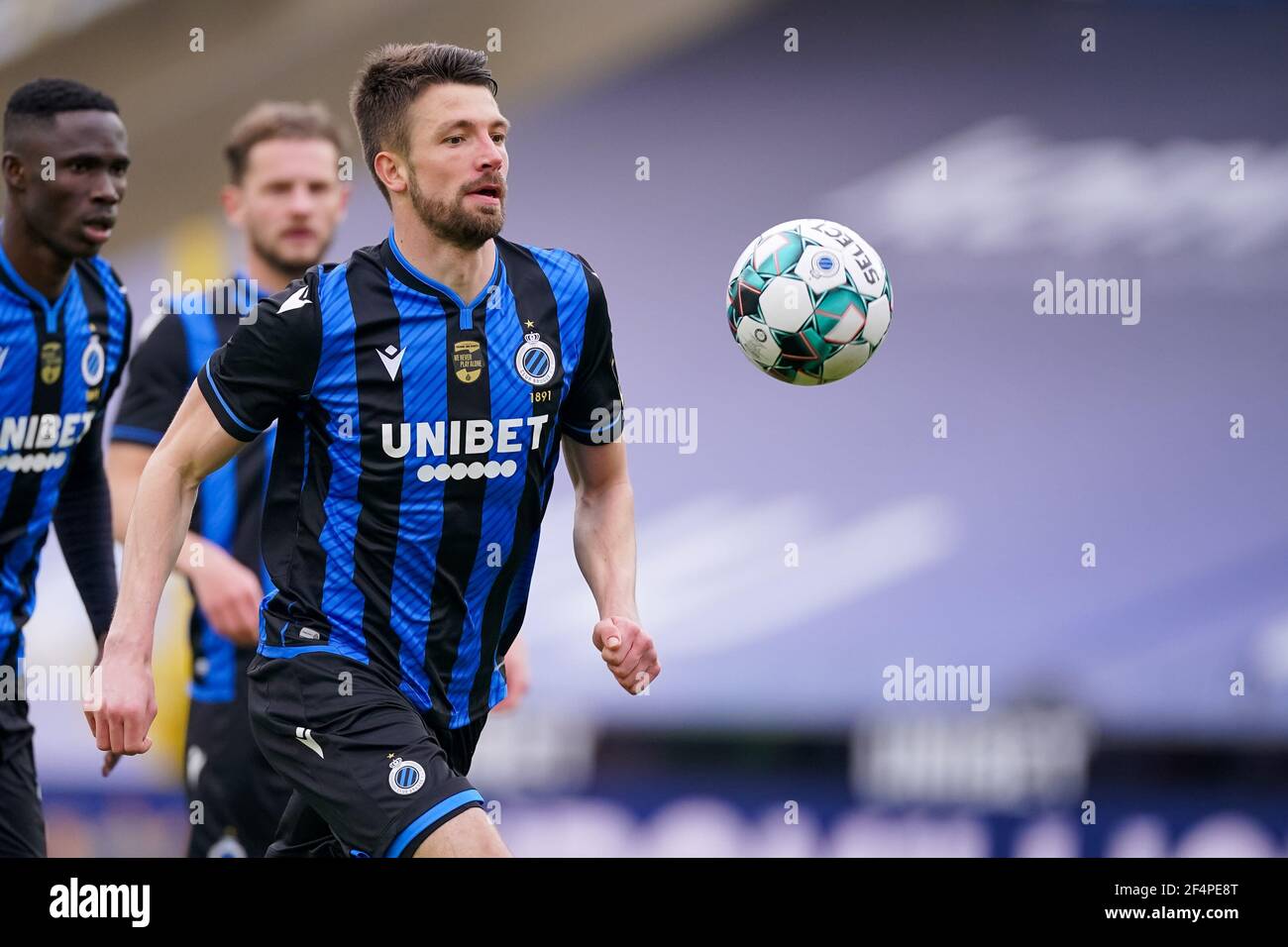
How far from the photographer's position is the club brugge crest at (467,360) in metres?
4.36

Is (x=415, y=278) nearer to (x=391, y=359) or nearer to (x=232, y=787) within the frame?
(x=391, y=359)

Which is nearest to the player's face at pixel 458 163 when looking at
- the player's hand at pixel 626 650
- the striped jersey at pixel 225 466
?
the player's hand at pixel 626 650

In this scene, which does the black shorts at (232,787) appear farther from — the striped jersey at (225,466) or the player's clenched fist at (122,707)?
the player's clenched fist at (122,707)

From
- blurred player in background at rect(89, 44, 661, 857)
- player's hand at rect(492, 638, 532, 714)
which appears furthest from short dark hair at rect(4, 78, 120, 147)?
player's hand at rect(492, 638, 532, 714)

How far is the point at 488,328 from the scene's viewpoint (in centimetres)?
442

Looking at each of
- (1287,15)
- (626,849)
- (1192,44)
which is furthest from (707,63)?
(626,849)

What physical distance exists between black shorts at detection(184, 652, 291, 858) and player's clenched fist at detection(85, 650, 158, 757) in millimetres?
2004

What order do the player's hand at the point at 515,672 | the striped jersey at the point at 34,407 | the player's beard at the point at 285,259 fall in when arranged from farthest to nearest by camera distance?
the player's beard at the point at 285,259, the player's hand at the point at 515,672, the striped jersey at the point at 34,407

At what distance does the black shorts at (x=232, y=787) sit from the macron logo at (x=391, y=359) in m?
2.16

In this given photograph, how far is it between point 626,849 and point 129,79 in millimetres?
4060

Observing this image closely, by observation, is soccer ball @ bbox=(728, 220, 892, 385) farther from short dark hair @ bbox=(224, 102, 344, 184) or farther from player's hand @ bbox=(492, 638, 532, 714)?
short dark hair @ bbox=(224, 102, 344, 184)

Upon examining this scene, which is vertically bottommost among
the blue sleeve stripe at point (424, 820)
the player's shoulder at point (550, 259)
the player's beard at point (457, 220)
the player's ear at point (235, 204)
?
the blue sleeve stripe at point (424, 820)

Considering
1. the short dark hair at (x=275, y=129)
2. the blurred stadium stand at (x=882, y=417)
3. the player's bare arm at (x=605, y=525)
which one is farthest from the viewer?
the blurred stadium stand at (x=882, y=417)

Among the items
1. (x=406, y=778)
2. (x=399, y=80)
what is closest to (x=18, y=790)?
(x=406, y=778)
